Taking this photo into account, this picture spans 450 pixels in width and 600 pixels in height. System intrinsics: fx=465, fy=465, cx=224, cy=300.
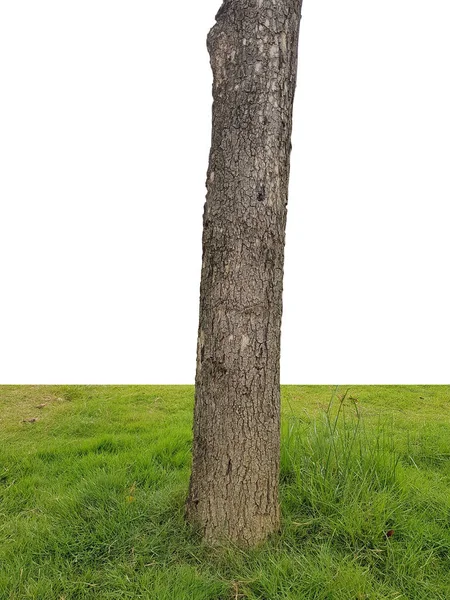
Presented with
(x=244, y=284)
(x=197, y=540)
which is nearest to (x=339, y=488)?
(x=197, y=540)

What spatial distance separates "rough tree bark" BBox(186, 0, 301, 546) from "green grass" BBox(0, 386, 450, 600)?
0.19m

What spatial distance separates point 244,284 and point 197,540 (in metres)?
1.19

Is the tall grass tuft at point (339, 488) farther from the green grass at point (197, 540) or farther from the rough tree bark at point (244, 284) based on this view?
the rough tree bark at point (244, 284)

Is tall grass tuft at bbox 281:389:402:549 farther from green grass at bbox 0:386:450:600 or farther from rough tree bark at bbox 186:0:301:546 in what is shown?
rough tree bark at bbox 186:0:301:546

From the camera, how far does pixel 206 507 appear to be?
2.12 meters

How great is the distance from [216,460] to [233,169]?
131cm

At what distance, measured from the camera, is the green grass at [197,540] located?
1904mm

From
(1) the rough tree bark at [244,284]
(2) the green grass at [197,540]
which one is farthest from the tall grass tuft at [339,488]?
(1) the rough tree bark at [244,284]

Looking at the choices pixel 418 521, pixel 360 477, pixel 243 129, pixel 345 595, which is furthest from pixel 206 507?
pixel 243 129

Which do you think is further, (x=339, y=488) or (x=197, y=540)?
(x=339, y=488)

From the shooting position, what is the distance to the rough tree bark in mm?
2061

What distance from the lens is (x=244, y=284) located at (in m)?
2.06

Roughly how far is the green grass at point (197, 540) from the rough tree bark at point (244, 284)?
192mm

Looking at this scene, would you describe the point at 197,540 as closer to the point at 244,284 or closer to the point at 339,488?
the point at 339,488
